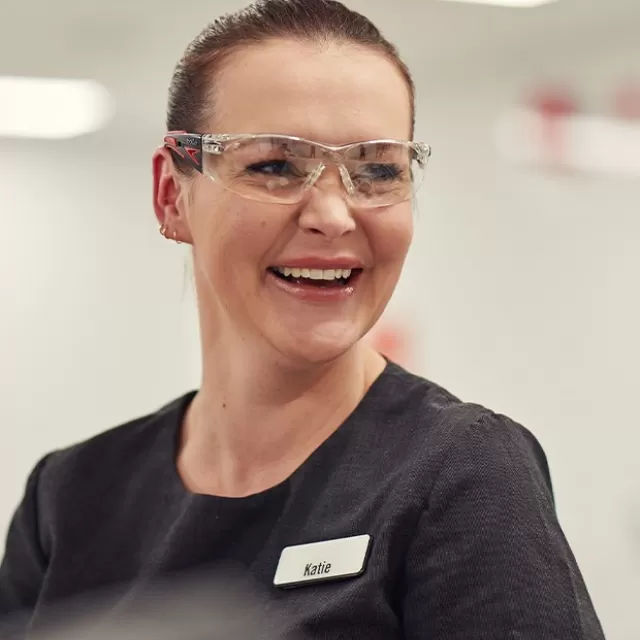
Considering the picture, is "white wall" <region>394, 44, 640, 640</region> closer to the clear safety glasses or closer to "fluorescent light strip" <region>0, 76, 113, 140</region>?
"fluorescent light strip" <region>0, 76, 113, 140</region>

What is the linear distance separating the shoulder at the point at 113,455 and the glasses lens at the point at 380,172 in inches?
20.6

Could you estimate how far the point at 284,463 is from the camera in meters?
1.25

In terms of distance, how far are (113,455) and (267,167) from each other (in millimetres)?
558

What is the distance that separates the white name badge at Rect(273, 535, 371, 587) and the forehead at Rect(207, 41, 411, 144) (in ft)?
1.51

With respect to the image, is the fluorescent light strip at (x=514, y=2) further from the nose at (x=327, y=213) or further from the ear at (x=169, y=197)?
the nose at (x=327, y=213)

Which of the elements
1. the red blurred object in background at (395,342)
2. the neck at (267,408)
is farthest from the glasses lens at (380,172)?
the red blurred object in background at (395,342)

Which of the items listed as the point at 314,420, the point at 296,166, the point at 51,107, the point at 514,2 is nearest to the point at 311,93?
the point at 296,166

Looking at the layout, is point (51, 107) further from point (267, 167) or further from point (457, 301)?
point (267, 167)

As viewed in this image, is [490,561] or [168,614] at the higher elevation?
[490,561]

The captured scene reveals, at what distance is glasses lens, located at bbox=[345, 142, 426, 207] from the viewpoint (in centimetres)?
113

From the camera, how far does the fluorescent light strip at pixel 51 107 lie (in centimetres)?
390

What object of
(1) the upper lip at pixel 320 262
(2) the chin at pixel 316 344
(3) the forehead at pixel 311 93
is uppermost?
(3) the forehead at pixel 311 93

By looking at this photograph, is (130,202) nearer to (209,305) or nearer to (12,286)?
(12,286)

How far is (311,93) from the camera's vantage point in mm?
1116
